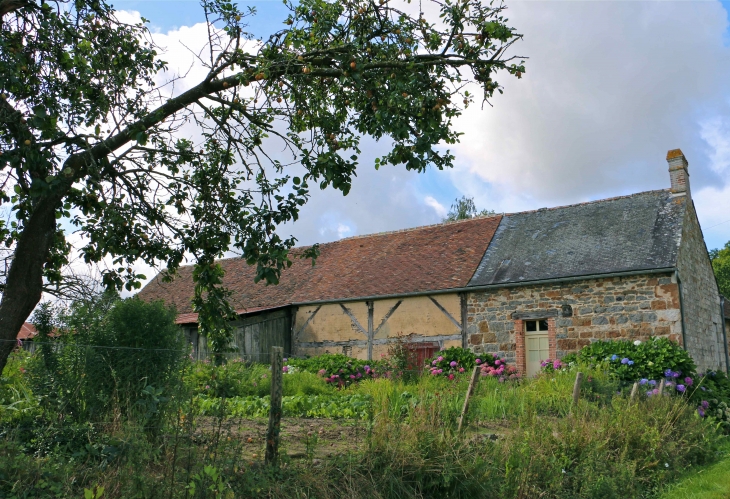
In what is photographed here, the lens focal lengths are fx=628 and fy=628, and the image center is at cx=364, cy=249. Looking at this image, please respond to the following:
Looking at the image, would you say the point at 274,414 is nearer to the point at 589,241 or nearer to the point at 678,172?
the point at 589,241

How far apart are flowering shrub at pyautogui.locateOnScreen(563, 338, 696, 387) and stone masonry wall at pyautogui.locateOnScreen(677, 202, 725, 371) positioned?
4.53ft

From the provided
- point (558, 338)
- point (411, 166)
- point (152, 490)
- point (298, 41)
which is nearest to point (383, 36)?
point (298, 41)

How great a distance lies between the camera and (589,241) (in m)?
16.0

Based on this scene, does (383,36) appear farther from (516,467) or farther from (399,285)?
(399,285)

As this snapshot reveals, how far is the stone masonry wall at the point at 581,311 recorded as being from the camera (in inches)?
543

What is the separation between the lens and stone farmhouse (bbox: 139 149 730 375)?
562 inches

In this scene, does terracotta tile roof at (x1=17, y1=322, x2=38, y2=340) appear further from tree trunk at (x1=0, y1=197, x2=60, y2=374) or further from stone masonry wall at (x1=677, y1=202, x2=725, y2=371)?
stone masonry wall at (x1=677, y1=202, x2=725, y2=371)

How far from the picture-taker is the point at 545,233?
56.6 feet

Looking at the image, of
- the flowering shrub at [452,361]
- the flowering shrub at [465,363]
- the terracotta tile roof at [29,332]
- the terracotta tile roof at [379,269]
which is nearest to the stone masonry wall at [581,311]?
the flowering shrub at [465,363]

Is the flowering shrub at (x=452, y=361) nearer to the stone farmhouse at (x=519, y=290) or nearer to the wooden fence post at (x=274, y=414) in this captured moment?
the stone farmhouse at (x=519, y=290)

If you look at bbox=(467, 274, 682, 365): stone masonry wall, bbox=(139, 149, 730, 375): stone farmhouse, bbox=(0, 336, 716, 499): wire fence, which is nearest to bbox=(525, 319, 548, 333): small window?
bbox=(139, 149, 730, 375): stone farmhouse

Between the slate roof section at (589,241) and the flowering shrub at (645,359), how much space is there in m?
1.83

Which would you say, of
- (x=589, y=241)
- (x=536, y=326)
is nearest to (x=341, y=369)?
(x=536, y=326)

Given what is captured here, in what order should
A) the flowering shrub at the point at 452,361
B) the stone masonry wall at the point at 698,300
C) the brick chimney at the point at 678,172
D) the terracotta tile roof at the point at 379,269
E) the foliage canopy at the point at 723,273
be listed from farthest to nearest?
1. the foliage canopy at the point at 723,273
2. the terracotta tile roof at the point at 379,269
3. the brick chimney at the point at 678,172
4. the flowering shrub at the point at 452,361
5. the stone masonry wall at the point at 698,300
